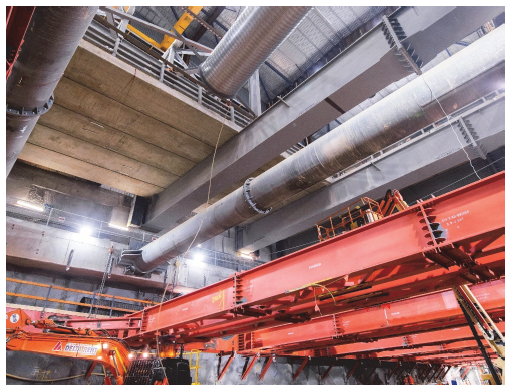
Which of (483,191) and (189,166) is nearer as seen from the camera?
(483,191)

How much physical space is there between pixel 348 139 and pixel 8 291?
37.5ft

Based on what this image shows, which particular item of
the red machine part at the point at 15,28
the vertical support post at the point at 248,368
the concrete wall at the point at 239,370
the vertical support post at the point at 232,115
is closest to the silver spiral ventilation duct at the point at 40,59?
the red machine part at the point at 15,28

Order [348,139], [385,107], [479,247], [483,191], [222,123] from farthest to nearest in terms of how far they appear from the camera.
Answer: [222,123]
[348,139]
[385,107]
[479,247]
[483,191]

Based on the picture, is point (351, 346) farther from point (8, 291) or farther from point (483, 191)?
point (8, 291)

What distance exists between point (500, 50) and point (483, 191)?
3.01 meters

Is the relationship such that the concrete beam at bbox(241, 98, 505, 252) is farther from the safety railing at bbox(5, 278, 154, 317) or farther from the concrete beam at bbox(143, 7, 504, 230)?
the safety railing at bbox(5, 278, 154, 317)

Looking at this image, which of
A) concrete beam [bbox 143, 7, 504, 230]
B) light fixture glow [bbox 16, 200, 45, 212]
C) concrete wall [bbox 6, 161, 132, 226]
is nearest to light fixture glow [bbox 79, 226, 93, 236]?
concrete wall [bbox 6, 161, 132, 226]

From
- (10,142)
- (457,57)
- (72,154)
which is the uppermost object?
(72,154)

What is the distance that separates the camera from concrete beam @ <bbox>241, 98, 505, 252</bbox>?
923 cm

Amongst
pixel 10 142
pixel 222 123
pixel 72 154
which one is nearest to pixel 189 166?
pixel 222 123

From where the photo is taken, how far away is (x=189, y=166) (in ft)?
34.9

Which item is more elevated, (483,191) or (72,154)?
(72,154)

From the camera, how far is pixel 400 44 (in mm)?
5824

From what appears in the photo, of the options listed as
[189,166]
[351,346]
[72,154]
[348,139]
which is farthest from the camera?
[351,346]
